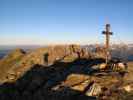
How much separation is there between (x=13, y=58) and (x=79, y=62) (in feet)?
49.3

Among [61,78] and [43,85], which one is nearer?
[43,85]

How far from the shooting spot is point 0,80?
39.5m

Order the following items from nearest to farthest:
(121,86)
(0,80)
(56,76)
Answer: (121,86), (56,76), (0,80)

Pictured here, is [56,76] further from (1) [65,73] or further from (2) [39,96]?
(2) [39,96]

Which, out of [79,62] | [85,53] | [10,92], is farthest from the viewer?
[85,53]

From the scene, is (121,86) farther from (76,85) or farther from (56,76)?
(56,76)

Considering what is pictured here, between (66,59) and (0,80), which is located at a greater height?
(66,59)

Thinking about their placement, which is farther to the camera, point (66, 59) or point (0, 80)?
point (66, 59)

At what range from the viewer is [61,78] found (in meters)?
34.7

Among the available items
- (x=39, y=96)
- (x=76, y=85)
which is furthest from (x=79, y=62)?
(x=39, y=96)

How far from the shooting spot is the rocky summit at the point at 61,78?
28.7 m

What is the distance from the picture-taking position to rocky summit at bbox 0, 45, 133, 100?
94.0 feet

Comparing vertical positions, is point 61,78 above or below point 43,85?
above

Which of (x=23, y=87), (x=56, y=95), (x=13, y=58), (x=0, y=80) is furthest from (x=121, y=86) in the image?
(x=13, y=58)
